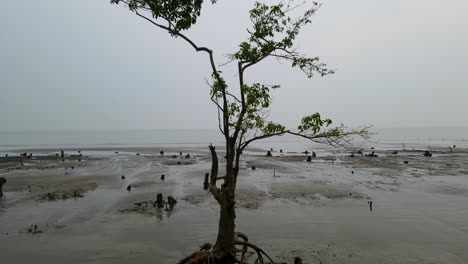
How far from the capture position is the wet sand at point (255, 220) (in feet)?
45.3

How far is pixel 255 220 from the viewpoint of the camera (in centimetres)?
1856

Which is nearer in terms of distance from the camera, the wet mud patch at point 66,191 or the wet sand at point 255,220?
the wet sand at point 255,220

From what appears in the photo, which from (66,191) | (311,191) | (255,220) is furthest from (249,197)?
(66,191)

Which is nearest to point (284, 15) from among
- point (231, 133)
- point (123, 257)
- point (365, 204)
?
point (231, 133)

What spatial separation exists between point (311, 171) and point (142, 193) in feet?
68.6

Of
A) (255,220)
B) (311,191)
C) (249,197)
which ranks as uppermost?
(311,191)

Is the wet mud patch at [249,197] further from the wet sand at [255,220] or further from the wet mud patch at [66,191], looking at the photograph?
the wet mud patch at [66,191]

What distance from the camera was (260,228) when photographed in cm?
1711

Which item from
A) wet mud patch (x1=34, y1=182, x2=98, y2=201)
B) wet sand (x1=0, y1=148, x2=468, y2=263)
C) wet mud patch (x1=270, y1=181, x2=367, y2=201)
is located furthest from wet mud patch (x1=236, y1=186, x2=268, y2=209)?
wet mud patch (x1=34, y1=182, x2=98, y2=201)

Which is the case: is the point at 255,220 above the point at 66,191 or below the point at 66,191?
below

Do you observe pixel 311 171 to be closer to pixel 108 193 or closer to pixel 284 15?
pixel 108 193

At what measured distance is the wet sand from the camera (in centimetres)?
1380

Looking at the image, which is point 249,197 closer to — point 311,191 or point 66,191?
point 311,191

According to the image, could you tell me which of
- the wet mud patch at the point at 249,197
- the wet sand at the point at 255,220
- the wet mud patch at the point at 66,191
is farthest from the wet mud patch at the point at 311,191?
the wet mud patch at the point at 66,191
